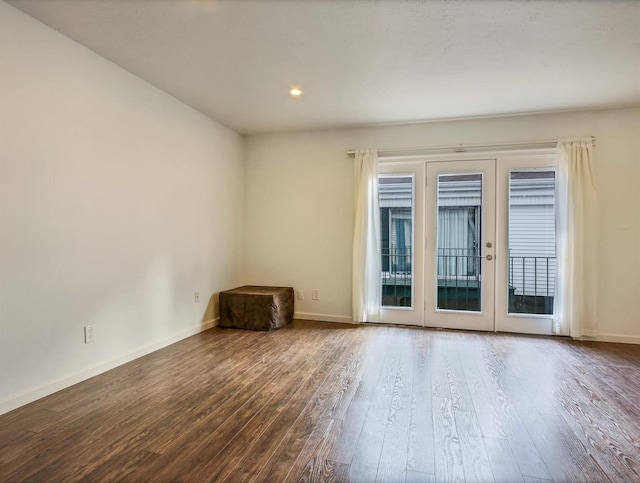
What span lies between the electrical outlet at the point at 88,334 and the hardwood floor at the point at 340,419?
30 cm

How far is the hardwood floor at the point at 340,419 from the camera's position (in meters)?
1.65

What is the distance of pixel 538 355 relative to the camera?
129 inches

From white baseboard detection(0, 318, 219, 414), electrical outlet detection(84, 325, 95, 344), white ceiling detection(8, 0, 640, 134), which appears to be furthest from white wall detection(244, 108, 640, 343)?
electrical outlet detection(84, 325, 95, 344)

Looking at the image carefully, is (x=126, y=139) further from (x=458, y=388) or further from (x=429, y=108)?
(x=458, y=388)

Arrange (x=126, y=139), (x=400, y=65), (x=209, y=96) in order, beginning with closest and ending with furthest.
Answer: (x=400, y=65) → (x=126, y=139) → (x=209, y=96)

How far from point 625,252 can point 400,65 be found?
3161 millimetres

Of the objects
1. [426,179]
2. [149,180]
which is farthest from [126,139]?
[426,179]

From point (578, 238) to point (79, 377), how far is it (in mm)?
4849

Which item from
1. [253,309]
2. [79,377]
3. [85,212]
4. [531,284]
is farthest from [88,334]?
[531,284]

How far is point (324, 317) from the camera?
183 inches

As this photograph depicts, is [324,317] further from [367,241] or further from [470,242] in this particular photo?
[470,242]

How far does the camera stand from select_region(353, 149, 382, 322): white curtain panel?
4375 mm

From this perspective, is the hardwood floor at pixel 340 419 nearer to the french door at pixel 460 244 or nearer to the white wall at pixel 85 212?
the white wall at pixel 85 212

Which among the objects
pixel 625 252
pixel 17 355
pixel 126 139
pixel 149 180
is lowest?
pixel 17 355
